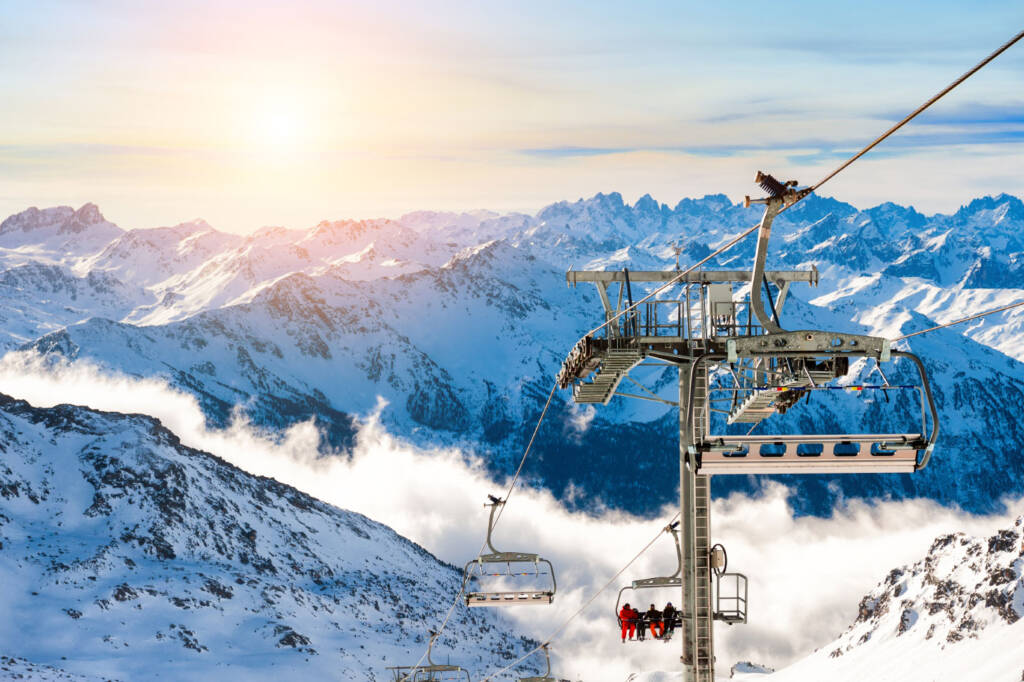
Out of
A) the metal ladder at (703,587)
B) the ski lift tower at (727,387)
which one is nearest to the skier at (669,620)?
the ski lift tower at (727,387)

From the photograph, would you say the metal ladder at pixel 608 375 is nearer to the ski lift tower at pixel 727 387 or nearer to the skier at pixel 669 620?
the ski lift tower at pixel 727 387

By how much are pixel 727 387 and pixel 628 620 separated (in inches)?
364

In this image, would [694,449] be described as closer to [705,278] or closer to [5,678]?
[705,278]

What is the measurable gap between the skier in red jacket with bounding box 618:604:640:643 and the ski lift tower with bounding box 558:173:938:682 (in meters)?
3.33

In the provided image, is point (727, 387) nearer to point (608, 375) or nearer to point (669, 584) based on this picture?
point (669, 584)

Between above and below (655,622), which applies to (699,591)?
above

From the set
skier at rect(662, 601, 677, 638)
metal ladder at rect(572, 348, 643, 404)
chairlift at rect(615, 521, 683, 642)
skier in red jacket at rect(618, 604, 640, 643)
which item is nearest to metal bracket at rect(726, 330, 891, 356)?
metal ladder at rect(572, 348, 643, 404)

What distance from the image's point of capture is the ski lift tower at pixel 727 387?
71.1ft

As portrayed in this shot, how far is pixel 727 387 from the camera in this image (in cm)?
2781

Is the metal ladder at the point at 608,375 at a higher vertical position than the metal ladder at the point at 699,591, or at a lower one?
higher

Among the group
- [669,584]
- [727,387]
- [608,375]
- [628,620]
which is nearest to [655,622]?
[669,584]

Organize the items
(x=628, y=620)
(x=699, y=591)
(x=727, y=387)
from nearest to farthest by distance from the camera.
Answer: (x=727, y=387) < (x=699, y=591) < (x=628, y=620)

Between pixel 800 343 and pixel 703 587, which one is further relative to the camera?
pixel 703 587

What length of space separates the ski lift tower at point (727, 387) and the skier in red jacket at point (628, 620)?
3.33 meters
